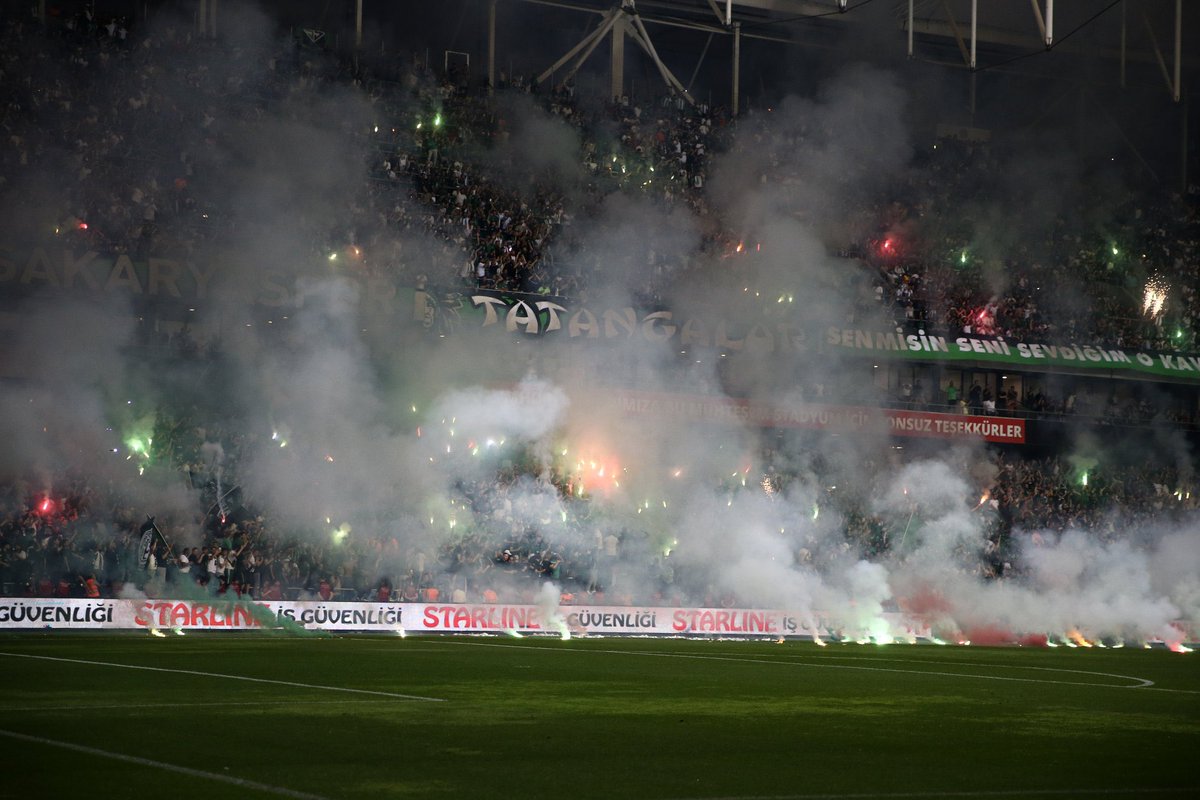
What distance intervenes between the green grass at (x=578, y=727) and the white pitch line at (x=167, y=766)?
0.04 metres

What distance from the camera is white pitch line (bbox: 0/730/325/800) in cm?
532

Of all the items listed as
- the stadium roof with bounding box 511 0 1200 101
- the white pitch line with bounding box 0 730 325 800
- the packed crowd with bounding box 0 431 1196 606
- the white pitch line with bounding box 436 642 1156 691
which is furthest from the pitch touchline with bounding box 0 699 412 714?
the stadium roof with bounding box 511 0 1200 101

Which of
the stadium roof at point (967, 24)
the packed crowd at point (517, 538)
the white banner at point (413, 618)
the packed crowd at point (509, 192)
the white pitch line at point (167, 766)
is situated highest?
the stadium roof at point (967, 24)

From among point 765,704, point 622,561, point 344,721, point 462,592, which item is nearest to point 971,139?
point 622,561

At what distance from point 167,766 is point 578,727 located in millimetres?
2537

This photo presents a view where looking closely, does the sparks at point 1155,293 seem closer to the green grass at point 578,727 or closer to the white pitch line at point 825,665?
the green grass at point 578,727

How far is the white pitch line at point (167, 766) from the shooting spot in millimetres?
5316

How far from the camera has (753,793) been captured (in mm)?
5625

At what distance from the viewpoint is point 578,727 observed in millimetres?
7789

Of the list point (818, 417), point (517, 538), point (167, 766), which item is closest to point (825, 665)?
point (517, 538)

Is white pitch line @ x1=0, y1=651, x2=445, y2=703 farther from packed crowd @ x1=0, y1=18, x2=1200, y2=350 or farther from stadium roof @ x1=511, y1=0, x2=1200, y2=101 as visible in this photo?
stadium roof @ x1=511, y1=0, x2=1200, y2=101

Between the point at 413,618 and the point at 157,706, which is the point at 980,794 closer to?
the point at 157,706

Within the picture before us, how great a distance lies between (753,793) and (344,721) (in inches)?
114

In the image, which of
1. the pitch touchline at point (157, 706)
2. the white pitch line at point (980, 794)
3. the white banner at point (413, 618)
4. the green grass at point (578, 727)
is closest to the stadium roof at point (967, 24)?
the white banner at point (413, 618)
